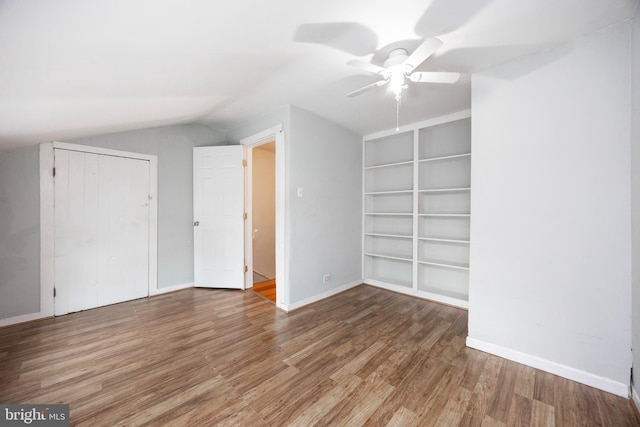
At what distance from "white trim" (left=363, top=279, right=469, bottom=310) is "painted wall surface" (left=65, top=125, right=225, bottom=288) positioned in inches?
116

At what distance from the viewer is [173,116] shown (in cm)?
287

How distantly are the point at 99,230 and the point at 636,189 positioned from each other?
196 inches

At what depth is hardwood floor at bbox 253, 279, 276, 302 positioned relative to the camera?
3328 mm

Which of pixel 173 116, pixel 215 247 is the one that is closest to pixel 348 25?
pixel 173 116

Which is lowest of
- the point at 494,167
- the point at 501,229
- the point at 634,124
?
the point at 501,229

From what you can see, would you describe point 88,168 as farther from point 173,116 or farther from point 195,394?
point 195,394

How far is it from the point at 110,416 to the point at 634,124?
3670 mm

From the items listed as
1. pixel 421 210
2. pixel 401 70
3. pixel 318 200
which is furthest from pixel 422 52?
pixel 421 210

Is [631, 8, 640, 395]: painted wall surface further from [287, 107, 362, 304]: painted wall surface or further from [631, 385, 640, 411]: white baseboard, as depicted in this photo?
[287, 107, 362, 304]: painted wall surface

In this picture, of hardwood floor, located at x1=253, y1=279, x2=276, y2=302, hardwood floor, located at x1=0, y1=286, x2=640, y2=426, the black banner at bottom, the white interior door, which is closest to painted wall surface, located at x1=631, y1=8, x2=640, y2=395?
hardwood floor, located at x1=0, y1=286, x2=640, y2=426

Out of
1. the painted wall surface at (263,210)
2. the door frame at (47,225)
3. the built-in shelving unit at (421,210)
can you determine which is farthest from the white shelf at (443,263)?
the door frame at (47,225)

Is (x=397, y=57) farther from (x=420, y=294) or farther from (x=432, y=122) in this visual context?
(x=420, y=294)

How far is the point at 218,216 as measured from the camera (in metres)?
3.59

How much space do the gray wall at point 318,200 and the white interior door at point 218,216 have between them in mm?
514
